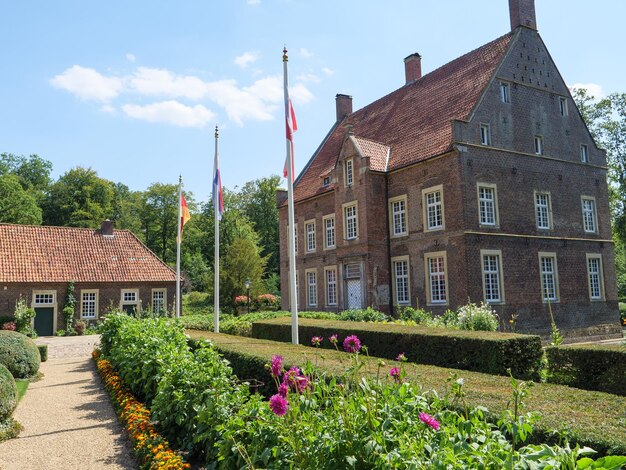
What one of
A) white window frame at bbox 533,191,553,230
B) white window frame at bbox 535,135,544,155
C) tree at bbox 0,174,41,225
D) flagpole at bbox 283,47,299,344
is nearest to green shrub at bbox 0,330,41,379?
flagpole at bbox 283,47,299,344

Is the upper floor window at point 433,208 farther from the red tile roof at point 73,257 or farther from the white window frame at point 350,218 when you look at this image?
the red tile roof at point 73,257

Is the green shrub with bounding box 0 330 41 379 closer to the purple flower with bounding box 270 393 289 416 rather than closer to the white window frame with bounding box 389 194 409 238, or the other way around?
the purple flower with bounding box 270 393 289 416

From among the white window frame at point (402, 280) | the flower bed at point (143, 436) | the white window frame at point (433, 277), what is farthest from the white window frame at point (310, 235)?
the flower bed at point (143, 436)

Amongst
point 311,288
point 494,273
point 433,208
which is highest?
point 433,208

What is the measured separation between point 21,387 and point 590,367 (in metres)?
12.8

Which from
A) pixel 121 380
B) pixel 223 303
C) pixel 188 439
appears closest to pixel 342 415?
pixel 188 439

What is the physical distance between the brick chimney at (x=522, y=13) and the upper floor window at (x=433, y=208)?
30.2ft

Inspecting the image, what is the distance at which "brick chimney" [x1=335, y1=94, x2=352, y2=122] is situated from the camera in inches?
1393

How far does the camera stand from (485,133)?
22234 millimetres

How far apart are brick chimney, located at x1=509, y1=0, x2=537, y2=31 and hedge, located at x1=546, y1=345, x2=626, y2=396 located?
19418mm

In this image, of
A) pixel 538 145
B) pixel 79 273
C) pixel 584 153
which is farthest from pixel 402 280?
pixel 79 273

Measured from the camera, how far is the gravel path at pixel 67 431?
7.00 metres

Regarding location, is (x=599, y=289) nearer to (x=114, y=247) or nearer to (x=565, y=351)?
(x=565, y=351)

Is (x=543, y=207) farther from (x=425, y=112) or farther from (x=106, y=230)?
(x=106, y=230)
